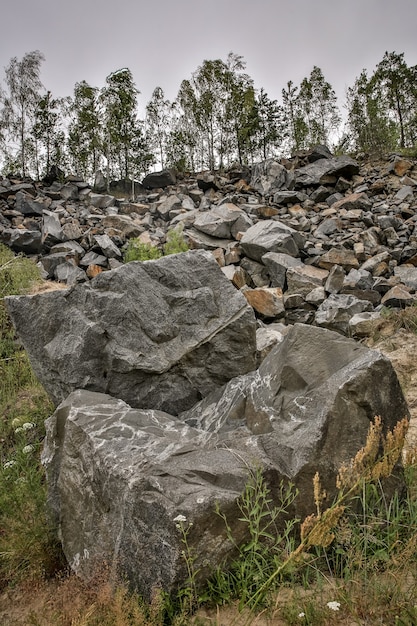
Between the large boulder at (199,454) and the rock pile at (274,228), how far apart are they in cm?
422

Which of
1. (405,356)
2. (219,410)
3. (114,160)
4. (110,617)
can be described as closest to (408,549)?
(110,617)

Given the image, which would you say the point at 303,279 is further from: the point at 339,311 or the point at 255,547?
the point at 255,547

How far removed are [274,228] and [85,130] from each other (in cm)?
1406

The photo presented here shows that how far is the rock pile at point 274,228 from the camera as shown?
8.96m

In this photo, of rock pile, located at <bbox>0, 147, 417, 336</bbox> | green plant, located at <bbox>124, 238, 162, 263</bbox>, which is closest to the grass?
rock pile, located at <bbox>0, 147, 417, 336</bbox>

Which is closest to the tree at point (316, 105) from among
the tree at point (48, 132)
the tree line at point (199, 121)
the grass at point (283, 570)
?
Result: the tree line at point (199, 121)

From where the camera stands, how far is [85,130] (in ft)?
71.2

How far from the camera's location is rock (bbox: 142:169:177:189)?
19109 mm

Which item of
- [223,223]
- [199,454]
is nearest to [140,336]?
[199,454]

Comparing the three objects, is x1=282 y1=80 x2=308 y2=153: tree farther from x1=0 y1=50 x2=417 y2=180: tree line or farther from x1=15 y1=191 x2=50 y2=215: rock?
x1=15 y1=191 x2=50 y2=215: rock

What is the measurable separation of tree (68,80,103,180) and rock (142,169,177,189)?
404cm

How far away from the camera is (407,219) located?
13078 millimetres

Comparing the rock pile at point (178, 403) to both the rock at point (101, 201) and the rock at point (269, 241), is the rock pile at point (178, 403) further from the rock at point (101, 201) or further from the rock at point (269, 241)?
the rock at point (101, 201)

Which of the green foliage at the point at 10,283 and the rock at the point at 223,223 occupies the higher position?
the rock at the point at 223,223
